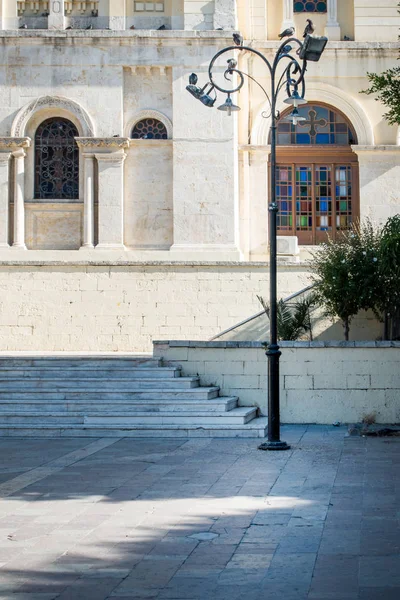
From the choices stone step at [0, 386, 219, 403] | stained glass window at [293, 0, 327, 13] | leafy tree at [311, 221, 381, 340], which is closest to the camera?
stone step at [0, 386, 219, 403]

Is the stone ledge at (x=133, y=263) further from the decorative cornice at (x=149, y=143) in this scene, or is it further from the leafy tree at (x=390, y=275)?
the leafy tree at (x=390, y=275)

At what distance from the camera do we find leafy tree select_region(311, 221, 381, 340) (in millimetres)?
17203

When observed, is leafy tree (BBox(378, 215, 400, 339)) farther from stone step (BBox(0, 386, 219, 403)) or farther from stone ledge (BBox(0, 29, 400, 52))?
stone ledge (BBox(0, 29, 400, 52))

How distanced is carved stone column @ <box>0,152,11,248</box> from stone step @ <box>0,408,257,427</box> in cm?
809

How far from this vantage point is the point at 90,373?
1706cm

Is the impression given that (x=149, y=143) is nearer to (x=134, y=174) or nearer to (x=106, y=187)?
(x=134, y=174)

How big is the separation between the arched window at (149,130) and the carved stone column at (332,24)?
5.43m

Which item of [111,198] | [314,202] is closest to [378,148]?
[314,202]

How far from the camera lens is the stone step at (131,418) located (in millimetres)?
15219

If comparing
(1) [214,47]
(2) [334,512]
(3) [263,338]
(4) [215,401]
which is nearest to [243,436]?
(4) [215,401]

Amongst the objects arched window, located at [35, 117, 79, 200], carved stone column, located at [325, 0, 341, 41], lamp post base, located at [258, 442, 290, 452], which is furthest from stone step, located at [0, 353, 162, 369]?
carved stone column, located at [325, 0, 341, 41]

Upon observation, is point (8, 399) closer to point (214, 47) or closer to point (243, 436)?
point (243, 436)

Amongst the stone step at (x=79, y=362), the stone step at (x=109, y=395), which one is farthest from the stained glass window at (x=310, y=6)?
the stone step at (x=109, y=395)

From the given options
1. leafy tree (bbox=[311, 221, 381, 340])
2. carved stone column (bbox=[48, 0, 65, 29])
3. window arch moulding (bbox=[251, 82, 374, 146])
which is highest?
carved stone column (bbox=[48, 0, 65, 29])
